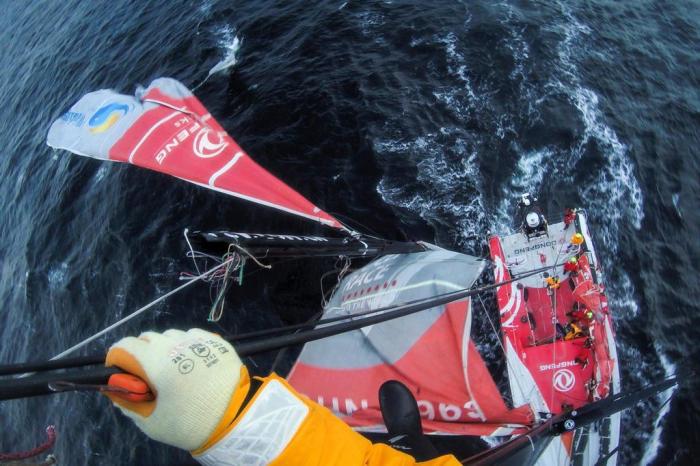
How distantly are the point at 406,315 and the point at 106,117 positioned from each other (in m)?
9.03

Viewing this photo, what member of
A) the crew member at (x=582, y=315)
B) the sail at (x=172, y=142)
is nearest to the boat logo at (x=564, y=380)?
the crew member at (x=582, y=315)

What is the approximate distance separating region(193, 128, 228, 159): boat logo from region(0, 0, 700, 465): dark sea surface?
16.0ft

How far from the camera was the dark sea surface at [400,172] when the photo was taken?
13.0m

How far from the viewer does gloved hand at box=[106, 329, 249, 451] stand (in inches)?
101

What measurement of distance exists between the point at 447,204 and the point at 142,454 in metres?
11.3

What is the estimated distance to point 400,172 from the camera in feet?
49.8

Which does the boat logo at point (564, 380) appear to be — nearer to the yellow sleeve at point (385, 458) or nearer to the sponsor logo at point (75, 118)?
the yellow sleeve at point (385, 458)

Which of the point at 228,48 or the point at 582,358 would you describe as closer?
the point at 582,358

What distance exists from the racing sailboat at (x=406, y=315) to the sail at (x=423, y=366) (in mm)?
20

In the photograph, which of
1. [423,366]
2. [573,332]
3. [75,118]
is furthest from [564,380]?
[75,118]

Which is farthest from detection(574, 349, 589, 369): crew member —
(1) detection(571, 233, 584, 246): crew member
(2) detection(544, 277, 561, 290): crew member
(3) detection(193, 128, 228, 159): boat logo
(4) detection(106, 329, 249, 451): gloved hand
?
(4) detection(106, 329, 249, 451): gloved hand

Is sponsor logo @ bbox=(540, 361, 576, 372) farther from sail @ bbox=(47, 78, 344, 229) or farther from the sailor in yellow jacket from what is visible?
the sailor in yellow jacket

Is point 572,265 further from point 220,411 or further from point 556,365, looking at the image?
point 220,411

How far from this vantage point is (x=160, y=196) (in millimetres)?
16484
